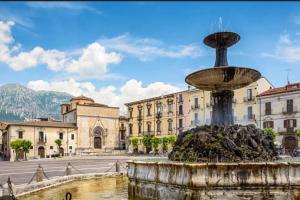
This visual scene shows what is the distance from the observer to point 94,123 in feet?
194

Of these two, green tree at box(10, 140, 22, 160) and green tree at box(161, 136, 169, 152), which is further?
green tree at box(161, 136, 169, 152)

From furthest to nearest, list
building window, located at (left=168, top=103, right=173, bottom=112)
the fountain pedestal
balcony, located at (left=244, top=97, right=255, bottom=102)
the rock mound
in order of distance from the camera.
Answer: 1. building window, located at (left=168, top=103, right=173, bottom=112)
2. balcony, located at (left=244, top=97, right=255, bottom=102)
3. the fountain pedestal
4. the rock mound

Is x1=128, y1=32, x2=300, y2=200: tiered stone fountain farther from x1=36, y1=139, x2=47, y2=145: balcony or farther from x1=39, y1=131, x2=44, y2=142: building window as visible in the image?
x1=39, y1=131, x2=44, y2=142: building window

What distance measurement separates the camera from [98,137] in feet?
197

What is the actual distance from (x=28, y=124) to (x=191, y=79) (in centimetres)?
4482

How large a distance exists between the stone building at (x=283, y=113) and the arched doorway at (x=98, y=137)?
1106 inches

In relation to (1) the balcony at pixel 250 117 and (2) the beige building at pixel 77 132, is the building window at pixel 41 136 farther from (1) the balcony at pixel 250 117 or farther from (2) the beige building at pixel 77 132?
(1) the balcony at pixel 250 117

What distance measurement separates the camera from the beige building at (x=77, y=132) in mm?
51625

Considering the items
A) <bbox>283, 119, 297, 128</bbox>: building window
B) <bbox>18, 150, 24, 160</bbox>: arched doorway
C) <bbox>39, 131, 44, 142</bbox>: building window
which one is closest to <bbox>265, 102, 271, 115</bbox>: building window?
<bbox>283, 119, 297, 128</bbox>: building window

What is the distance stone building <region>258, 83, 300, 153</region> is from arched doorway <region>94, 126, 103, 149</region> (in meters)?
28.1

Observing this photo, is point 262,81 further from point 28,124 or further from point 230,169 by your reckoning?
point 230,169

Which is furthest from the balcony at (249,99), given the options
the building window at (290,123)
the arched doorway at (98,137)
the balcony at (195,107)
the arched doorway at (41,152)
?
the arched doorway at (41,152)

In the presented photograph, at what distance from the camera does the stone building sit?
3978cm

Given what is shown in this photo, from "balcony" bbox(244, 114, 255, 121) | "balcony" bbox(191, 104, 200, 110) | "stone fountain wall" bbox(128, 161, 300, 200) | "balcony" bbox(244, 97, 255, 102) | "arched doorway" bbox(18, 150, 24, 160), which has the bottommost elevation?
"arched doorway" bbox(18, 150, 24, 160)
